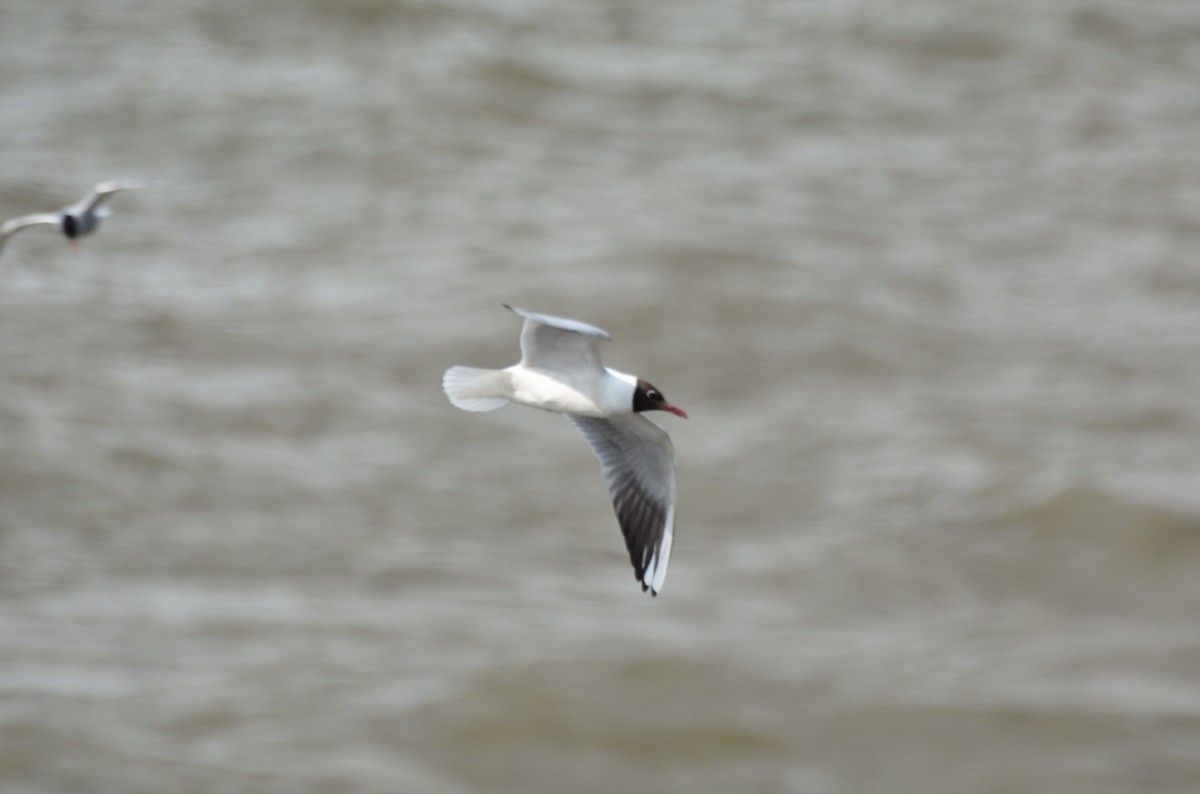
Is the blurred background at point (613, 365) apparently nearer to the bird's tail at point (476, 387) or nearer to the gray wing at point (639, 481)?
the gray wing at point (639, 481)

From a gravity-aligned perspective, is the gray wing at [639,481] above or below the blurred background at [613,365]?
below

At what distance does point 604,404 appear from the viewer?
5125mm

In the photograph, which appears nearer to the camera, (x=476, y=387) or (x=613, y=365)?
(x=476, y=387)

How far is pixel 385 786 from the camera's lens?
9.40 m

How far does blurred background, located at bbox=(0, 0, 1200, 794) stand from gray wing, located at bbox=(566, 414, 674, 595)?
4.10 meters

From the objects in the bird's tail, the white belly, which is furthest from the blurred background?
the white belly

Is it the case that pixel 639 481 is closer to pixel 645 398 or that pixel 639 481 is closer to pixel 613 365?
pixel 645 398

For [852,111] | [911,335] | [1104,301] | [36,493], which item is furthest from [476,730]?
[852,111]

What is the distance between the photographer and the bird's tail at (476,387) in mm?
5289

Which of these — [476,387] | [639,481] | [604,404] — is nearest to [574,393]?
A: [604,404]

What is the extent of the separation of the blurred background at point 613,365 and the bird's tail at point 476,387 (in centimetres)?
451

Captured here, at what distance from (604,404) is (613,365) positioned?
7.59m

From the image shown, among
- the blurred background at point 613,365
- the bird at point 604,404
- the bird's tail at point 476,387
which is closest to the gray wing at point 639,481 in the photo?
the bird at point 604,404

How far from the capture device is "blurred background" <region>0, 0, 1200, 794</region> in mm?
9961
